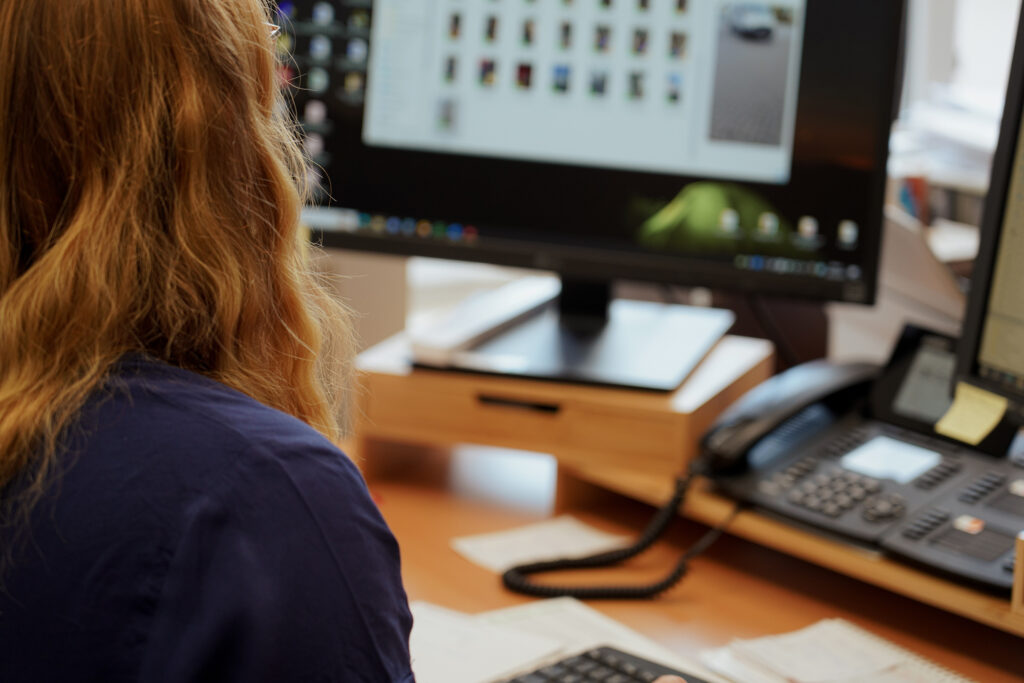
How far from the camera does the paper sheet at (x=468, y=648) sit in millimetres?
930

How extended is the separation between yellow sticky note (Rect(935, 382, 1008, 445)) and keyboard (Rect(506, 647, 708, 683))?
37 cm

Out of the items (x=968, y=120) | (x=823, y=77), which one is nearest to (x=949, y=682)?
(x=823, y=77)

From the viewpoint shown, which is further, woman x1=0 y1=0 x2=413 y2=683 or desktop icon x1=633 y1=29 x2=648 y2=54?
desktop icon x1=633 y1=29 x2=648 y2=54

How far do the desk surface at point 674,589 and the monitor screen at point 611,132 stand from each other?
0.26 meters

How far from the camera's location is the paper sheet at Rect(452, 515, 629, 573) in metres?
1.17

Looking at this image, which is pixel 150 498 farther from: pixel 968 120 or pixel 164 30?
pixel 968 120

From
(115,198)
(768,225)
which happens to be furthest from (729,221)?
(115,198)

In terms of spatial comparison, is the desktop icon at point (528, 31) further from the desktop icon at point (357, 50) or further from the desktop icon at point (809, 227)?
the desktop icon at point (809, 227)

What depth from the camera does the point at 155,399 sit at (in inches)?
24.0

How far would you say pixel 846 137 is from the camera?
1217mm

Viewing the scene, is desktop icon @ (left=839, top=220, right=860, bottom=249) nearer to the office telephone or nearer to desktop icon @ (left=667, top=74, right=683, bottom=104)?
the office telephone

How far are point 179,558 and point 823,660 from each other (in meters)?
0.58

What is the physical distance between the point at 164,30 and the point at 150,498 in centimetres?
24

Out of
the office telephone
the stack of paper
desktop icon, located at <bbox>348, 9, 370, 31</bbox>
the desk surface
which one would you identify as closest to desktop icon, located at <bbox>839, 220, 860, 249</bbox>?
the office telephone
